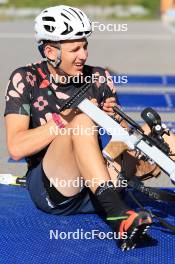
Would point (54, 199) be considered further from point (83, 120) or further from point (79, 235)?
point (83, 120)

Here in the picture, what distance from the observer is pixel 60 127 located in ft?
12.4

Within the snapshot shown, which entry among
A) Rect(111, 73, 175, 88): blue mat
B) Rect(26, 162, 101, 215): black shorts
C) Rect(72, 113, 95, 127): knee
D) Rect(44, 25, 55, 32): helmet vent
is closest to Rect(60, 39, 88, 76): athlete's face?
Rect(44, 25, 55, 32): helmet vent

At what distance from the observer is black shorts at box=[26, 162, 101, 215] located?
160 inches

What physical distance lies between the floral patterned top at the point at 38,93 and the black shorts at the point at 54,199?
165 millimetres

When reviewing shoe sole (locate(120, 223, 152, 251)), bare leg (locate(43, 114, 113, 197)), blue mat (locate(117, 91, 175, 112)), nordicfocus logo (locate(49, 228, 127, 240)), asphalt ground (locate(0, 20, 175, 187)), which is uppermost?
bare leg (locate(43, 114, 113, 197))

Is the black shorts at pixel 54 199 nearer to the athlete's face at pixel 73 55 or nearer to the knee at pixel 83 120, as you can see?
the knee at pixel 83 120

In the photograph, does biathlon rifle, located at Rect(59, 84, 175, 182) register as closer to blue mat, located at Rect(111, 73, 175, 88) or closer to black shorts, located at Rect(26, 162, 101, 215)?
black shorts, located at Rect(26, 162, 101, 215)

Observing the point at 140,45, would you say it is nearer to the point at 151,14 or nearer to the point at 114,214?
the point at 114,214

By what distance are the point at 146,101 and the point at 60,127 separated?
213 inches

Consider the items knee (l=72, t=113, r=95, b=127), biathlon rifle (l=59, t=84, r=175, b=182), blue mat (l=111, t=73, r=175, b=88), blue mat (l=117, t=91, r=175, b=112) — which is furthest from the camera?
blue mat (l=111, t=73, r=175, b=88)

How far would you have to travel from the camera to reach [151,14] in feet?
117

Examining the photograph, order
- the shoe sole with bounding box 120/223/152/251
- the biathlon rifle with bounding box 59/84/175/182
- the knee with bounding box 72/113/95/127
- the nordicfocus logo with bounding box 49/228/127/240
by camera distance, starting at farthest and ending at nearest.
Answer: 1. the nordicfocus logo with bounding box 49/228/127/240
2. the knee with bounding box 72/113/95/127
3. the biathlon rifle with bounding box 59/84/175/182
4. the shoe sole with bounding box 120/223/152/251

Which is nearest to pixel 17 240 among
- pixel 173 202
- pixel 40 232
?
pixel 40 232

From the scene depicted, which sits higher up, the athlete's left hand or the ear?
the ear
